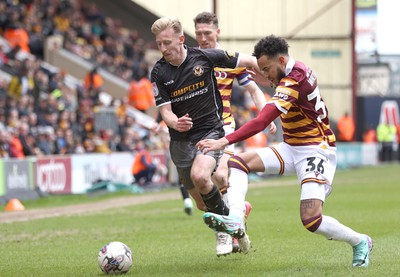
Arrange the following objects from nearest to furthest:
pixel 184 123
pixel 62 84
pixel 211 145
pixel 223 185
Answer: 1. pixel 211 145
2. pixel 184 123
3. pixel 223 185
4. pixel 62 84

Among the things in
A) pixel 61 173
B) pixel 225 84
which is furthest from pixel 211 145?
pixel 61 173

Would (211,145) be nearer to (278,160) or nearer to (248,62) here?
(278,160)

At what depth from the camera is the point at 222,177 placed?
1089cm

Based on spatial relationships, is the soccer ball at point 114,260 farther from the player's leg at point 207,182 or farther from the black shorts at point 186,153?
the black shorts at point 186,153

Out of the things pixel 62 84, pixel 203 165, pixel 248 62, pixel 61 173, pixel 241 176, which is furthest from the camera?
pixel 62 84

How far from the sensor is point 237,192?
9.59m

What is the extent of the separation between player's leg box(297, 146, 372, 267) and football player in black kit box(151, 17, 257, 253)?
0.96 m

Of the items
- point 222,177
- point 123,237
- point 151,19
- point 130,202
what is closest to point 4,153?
point 130,202

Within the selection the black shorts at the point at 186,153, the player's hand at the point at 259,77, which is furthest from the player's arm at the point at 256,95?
the black shorts at the point at 186,153

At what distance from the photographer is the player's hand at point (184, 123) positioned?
9547 mm

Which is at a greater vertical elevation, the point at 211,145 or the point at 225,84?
the point at 225,84

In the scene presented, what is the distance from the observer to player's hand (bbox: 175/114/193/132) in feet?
31.3

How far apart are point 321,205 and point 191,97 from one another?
1934 millimetres

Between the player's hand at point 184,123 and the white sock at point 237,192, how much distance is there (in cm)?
65
